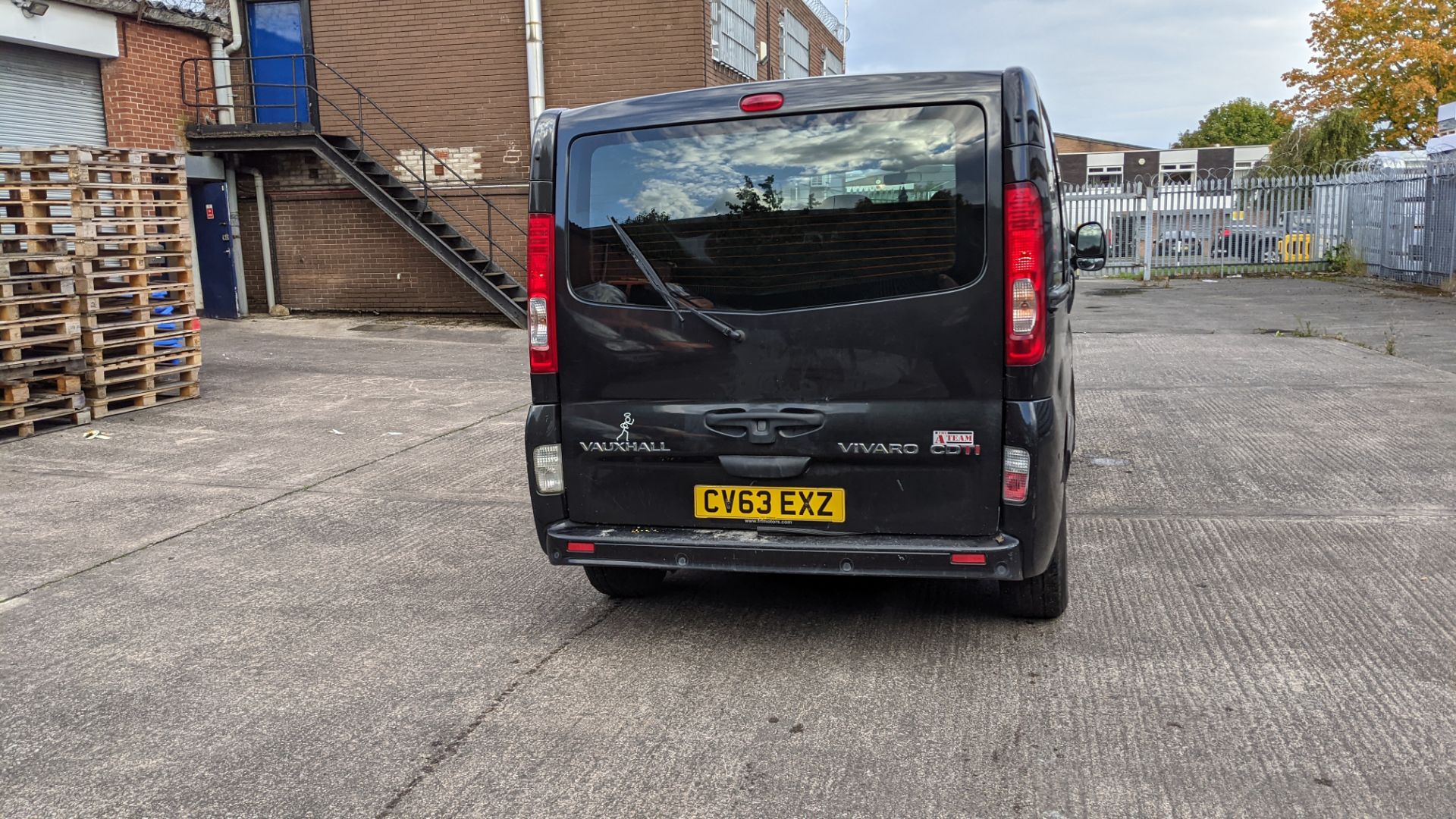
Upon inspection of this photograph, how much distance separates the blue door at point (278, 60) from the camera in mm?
18406

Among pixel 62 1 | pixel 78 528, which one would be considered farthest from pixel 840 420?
pixel 62 1

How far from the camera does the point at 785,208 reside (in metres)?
4.30

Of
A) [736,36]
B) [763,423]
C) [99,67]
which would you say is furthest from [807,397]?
[736,36]

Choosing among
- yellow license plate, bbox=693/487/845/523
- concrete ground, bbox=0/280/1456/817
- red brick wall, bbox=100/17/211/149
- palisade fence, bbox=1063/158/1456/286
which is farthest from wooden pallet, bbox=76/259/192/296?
palisade fence, bbox=1063/158/1456/286

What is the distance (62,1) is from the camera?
1474cm

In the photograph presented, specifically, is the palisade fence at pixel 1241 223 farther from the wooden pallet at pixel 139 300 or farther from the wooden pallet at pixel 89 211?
the wooden pallet at pixel 89 211

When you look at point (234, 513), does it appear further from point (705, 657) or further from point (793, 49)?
point (793, 49)

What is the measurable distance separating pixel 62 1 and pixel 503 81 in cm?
584

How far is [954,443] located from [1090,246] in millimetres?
2464

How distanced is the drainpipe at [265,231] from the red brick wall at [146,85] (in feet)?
4.16

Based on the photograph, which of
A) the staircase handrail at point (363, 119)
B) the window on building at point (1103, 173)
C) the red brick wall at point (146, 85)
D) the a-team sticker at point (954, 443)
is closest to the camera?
the a-team sticker at point (954, 443)

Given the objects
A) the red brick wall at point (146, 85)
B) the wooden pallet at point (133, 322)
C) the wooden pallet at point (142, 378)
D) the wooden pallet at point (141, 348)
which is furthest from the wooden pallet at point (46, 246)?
the red brick wall at point (146, 85)

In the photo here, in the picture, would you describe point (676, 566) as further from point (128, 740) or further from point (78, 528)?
point (78, 528)

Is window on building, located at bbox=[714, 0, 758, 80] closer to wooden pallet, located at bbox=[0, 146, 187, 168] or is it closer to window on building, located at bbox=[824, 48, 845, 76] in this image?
window on building, located at bbox=[824, 48, 845, 76]
